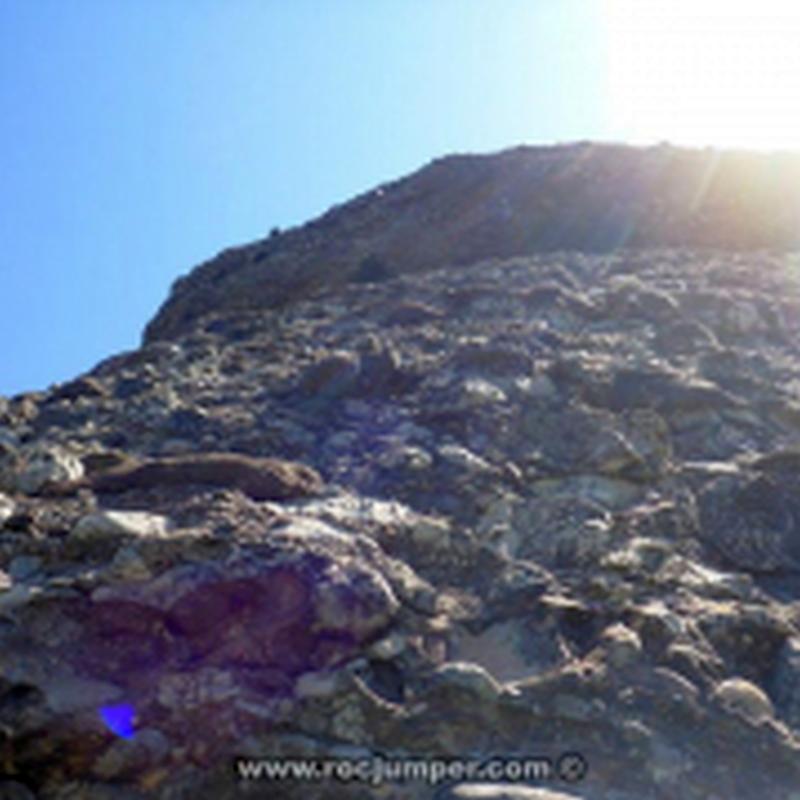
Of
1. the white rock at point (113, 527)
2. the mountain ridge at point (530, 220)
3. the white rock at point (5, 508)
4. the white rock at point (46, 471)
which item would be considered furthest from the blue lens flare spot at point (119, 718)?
the mountain ridge at point (530, 220)

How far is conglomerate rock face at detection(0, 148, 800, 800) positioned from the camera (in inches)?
219

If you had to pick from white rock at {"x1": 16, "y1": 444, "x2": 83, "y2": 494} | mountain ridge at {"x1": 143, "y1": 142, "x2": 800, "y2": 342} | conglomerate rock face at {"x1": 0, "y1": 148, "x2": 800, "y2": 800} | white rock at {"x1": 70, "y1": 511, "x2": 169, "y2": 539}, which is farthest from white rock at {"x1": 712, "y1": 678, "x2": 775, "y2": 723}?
mountain ridge at {"x1": 143, "y1": 142, "x2": 800, "y2": 342}

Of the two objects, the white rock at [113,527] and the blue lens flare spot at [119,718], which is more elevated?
the white rock at [113,527]

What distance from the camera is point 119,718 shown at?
5.62 m

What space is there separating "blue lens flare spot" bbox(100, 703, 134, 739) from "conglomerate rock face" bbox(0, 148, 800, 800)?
0.04 feet

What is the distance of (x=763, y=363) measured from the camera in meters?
14.1

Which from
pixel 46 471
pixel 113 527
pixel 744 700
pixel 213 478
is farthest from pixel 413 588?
pixel 46 471

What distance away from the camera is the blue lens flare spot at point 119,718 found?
557cm

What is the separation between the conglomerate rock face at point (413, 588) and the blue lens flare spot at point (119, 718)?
13 millimetres

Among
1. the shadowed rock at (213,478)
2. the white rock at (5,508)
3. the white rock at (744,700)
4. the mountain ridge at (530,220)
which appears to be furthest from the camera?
the mountain ridge at (530,220)

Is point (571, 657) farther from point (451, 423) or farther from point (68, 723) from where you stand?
point (451, 423)

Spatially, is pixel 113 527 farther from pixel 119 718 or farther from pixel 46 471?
pixel 46 471

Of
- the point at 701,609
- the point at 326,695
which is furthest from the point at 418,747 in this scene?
the point at 701,609

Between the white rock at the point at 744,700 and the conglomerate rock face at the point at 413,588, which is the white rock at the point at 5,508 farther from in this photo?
the white rock at the point at 744,700
